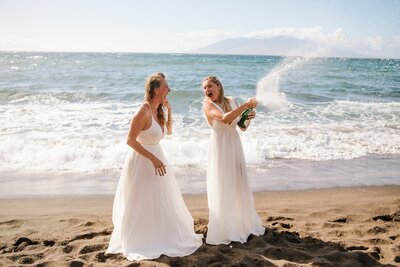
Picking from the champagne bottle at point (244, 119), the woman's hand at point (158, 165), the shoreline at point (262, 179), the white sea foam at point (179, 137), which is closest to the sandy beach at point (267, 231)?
the shoreline at point (262, 179)

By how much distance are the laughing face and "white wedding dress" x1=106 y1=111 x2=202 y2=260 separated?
0.81m

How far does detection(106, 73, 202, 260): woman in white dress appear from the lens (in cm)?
428

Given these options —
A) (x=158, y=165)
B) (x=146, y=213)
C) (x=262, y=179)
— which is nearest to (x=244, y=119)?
(x=158, y=165)

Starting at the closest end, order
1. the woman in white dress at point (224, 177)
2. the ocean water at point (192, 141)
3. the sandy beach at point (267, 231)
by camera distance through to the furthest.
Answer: the sandy beach at point (267, 231) < the woman in white dress at point (224, 177) < the ocean water at point (192, 141)

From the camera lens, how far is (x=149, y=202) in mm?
4426

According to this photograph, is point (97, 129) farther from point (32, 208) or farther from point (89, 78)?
point (89, 78)

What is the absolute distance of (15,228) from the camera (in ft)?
17.7

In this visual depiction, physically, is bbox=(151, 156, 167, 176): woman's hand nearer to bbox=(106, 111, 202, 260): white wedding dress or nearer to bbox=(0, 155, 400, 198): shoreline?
bbox=(106, 111, 202, 260): white wedding dress

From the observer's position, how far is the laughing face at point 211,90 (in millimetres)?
4566

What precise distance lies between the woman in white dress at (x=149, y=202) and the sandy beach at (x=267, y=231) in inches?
7.3

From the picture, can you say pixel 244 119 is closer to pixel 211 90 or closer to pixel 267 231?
pixel 211 90

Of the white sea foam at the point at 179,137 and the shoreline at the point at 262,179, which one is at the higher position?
the white sea foam at the point at 179,137

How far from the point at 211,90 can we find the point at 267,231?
2.16 metres

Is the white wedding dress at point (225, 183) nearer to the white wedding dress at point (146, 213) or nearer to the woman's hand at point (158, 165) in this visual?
the white wedding dress at point (146, 213)
